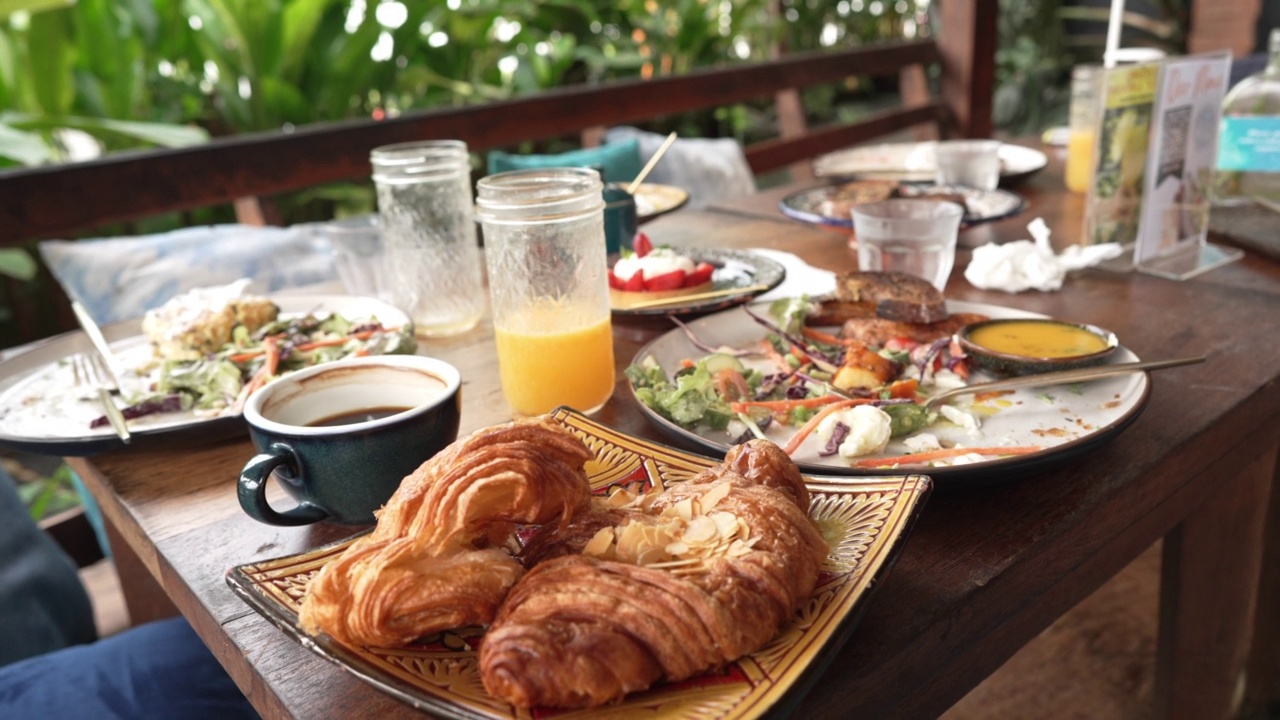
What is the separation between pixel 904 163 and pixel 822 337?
1.48 meters

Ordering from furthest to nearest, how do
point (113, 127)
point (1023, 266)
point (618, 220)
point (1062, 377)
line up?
point (113, 127) < point (618, 220) < point (1023, 266) < point (1062, 377)

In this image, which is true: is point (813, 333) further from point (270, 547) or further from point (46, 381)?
point (46, 381)

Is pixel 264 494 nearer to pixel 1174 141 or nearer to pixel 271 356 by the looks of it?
pixel 271 356

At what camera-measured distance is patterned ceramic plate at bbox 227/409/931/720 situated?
58 centimetres

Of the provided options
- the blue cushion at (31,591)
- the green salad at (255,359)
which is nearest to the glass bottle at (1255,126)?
the green salad at (255,359)

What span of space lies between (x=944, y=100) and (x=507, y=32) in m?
2.70

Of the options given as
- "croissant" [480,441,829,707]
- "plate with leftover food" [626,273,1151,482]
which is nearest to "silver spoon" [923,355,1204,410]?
"plate with leftover food" [626,273,1151,482]

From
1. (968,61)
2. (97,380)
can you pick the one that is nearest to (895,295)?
(97,380)

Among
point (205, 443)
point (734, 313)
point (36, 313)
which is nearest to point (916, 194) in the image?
point (734, 313)

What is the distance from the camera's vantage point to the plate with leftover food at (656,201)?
7.17 feet

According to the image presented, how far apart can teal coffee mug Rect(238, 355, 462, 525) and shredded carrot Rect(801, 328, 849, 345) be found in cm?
59

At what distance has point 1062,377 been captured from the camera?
107cm

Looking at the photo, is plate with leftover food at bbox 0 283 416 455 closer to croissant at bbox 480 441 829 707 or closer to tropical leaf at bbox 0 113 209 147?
croissant at bbox 480 441 829 707

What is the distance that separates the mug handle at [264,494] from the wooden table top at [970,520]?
56 millimetres
